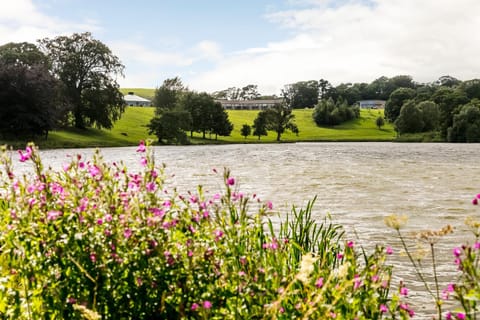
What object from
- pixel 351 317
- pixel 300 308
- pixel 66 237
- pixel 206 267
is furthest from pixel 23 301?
pixel 351 317

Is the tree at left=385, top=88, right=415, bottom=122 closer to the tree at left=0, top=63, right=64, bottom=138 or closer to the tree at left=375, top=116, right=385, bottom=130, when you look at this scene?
the tree at left=375, top=116, right=385, bottom=130

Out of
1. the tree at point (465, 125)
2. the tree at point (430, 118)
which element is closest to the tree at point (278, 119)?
the tree at point (430, 118)

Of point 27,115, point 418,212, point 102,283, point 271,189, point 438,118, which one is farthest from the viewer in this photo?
point 438,118

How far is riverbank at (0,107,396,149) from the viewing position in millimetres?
65900

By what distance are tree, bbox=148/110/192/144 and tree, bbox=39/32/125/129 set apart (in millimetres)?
6740

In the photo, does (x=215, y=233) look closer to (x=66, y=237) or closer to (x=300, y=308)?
(x=300, y=308)

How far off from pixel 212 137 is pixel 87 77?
32.2m

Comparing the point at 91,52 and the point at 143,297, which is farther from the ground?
the point at 91,52

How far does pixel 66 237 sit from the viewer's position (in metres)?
3.88

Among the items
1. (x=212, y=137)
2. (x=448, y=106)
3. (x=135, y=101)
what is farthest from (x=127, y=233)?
(x=135, y=101)

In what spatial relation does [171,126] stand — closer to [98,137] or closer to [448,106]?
[98,137]

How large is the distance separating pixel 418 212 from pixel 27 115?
54.2 m

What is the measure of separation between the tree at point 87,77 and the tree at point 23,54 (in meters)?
1.87

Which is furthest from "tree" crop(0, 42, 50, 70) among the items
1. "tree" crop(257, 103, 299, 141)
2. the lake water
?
the lake water
